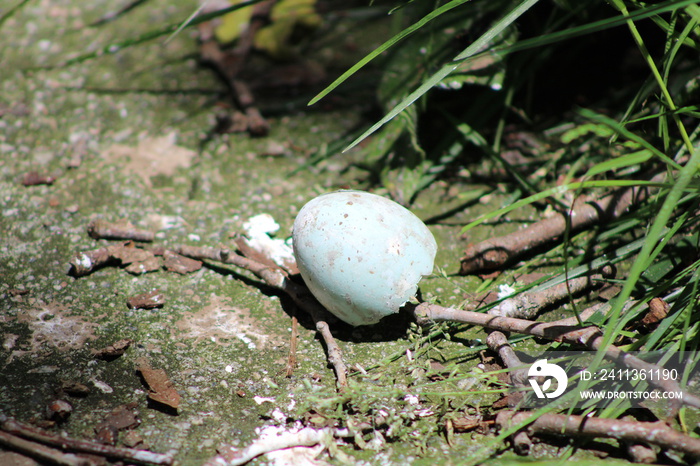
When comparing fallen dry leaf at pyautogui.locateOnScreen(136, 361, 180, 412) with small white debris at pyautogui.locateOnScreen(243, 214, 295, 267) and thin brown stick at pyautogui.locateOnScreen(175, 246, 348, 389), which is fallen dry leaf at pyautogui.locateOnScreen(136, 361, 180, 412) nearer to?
thin brown stick at pyautogui.locateOnScreen(175, 246, 348, 389)

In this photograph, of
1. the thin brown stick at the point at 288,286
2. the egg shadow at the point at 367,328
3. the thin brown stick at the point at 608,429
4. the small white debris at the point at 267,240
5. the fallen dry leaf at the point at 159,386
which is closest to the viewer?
the thin brown stick at the point at 608,429

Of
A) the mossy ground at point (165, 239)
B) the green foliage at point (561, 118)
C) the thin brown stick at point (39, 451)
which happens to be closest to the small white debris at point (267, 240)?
the mossy ground at point (165, 239)

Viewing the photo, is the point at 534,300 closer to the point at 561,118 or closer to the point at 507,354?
the point at 507,354

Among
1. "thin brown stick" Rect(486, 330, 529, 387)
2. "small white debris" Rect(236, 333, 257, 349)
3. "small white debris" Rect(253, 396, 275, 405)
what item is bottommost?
"small white debris" Rect(236, 333, 257, 349)

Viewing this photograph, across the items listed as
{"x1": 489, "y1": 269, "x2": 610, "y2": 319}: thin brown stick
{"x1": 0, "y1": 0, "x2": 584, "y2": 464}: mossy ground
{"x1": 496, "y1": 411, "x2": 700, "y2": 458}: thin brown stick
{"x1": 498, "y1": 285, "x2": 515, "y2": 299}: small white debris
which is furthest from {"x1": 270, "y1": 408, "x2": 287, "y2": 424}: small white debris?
{"x1": 498, "y1": 285, "x2": 515, "y2": 299}: small white debris

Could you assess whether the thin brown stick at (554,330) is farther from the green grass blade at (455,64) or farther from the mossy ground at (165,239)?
the green grass blade at (455,64)

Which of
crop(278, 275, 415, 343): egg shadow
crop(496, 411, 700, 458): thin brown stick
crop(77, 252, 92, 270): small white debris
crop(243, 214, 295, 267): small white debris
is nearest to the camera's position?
crop(496, 411, 700, 458): thin brown stick
